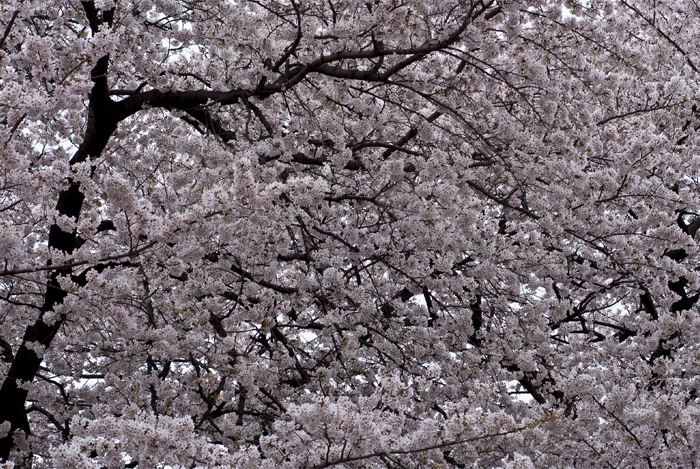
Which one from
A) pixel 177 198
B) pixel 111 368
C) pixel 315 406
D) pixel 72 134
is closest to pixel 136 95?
pixel 177 198

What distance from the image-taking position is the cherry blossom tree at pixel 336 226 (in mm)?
5980

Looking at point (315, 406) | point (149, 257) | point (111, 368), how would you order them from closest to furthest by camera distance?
point (315, 406), point (149, 257), point (111, 368)

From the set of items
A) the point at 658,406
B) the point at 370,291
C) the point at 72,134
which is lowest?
the point at 658,406

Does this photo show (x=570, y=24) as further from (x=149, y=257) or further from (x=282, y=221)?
(x=149, y=257)

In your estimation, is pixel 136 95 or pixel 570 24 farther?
pixel 136 95

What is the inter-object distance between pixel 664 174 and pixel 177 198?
555 centimetres

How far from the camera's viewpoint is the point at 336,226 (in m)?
7.75

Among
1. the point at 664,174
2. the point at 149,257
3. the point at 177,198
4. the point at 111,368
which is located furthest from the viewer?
the point at 664,174

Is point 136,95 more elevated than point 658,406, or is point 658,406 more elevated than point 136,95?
point 136,95

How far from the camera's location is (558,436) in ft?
19.9

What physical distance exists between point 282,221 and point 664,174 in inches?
209

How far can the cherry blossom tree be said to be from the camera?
598cm

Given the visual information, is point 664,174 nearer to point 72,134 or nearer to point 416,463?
point 416,463

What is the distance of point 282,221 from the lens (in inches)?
229
